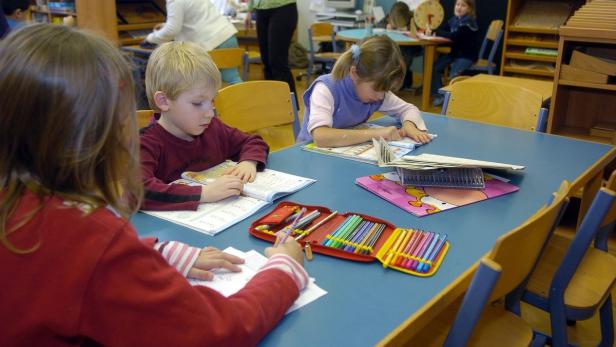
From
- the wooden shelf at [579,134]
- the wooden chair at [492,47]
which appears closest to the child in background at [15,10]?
the wooden shelf at [579,134]

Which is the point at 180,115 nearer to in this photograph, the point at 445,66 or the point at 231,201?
the point at 231,201

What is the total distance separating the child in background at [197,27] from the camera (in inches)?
135

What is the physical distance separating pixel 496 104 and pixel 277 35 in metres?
2.01

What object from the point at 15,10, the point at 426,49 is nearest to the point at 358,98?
the point at 15,10

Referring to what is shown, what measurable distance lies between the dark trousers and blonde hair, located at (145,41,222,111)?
2.38m

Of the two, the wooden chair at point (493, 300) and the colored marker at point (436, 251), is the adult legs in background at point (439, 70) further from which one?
the colored marker at point (436, 251)

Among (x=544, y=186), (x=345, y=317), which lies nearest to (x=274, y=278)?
(x=345, y=317)

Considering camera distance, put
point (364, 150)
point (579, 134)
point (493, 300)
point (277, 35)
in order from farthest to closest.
→ point (277, 35) → point (579, 134) → point (364, 150) → point (493, 300)

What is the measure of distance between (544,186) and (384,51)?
29.4 inches

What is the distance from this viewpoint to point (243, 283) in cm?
93

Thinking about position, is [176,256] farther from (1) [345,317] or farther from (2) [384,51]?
(2) [384,51]

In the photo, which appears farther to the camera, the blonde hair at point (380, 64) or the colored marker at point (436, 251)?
the blonde hair at point (380, 64)

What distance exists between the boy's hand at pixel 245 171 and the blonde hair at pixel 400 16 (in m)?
4.63

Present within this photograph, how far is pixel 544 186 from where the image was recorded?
1.47 meters
